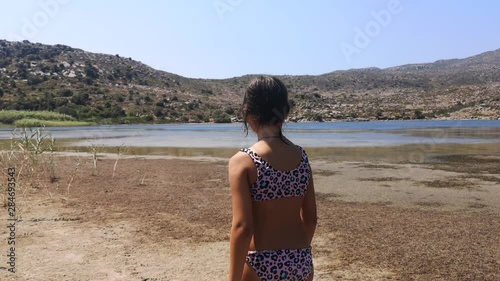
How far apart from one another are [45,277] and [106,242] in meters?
1.53

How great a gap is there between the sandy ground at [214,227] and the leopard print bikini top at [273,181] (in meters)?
3.41

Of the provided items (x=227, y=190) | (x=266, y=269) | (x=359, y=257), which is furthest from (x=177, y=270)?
(x=227, y=190)

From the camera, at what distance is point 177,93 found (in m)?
93.8

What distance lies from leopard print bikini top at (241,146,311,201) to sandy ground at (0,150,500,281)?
3405mm

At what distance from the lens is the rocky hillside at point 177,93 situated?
2810 inches

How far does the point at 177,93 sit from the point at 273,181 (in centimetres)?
9281

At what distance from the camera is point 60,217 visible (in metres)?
8.79

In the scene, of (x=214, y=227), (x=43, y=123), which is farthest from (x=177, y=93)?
(x=214, y=227)

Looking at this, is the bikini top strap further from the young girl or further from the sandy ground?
the sandy ground

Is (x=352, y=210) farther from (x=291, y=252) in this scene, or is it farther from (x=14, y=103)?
(x=14, y=103)

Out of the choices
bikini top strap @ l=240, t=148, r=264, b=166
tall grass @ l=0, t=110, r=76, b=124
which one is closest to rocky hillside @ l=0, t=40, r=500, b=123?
tall grass @ l=0, t=110, r=76, b=124

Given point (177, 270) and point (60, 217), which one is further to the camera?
point (60, 217)

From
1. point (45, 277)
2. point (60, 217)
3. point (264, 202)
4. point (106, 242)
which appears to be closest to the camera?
point (264, 202)

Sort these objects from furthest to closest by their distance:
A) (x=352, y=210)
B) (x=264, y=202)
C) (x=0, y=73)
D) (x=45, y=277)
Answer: (x=0, y=73)
(x=352, y=210)
(x=45, y=277)
(x=264, y=202)
